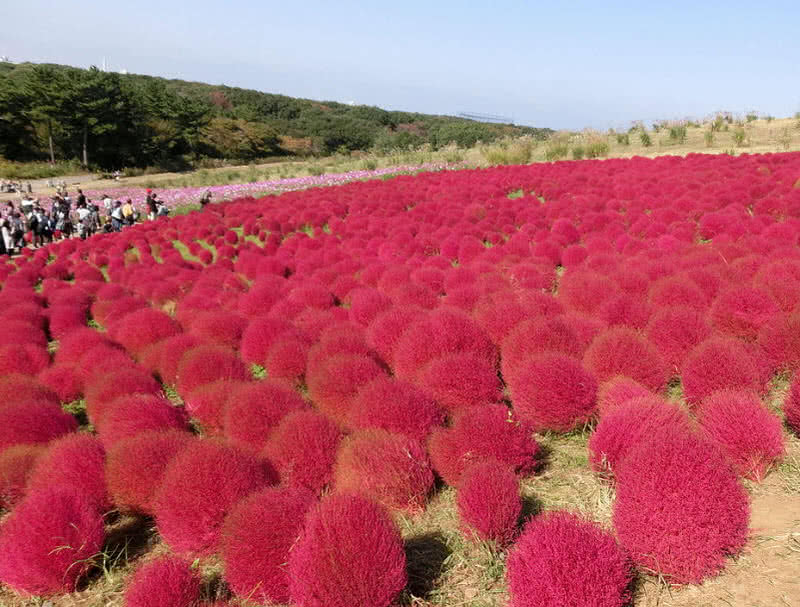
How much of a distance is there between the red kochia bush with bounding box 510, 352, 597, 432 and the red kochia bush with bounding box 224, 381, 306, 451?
1289 mm

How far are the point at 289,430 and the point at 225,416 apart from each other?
0.60m

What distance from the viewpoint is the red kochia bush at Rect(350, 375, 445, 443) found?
306cm

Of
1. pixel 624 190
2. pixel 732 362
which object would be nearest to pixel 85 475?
pixel 732 362

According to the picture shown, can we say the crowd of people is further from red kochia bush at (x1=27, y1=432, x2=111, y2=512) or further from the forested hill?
the forested hill

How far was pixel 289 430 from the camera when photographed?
9.74 ft

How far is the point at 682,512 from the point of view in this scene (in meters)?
2.06

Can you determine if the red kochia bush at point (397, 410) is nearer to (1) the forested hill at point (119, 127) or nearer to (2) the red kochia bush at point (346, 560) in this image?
(2) the red kochia bush at point (346, 560)

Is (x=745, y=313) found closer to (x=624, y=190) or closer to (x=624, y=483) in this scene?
(x=624, y=483)

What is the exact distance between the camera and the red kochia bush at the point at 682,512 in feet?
6.77

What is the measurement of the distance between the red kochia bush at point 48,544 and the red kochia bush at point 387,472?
112cm

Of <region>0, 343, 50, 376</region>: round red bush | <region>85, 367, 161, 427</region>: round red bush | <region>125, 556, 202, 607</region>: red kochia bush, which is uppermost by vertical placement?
<region>125, 556, 202, 607</region>: red kochia bush

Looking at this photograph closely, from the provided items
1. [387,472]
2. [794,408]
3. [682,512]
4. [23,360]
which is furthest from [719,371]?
[23,360]

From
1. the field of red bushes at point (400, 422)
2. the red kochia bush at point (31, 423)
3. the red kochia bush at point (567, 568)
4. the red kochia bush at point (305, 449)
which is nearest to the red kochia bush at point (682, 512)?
the field of red bushes at point (400, 422)

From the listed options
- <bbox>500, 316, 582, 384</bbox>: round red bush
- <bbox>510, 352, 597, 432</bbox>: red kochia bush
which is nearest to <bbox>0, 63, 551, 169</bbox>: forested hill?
<bbox>500, 316, 582, 384</bbox>: round red bush
